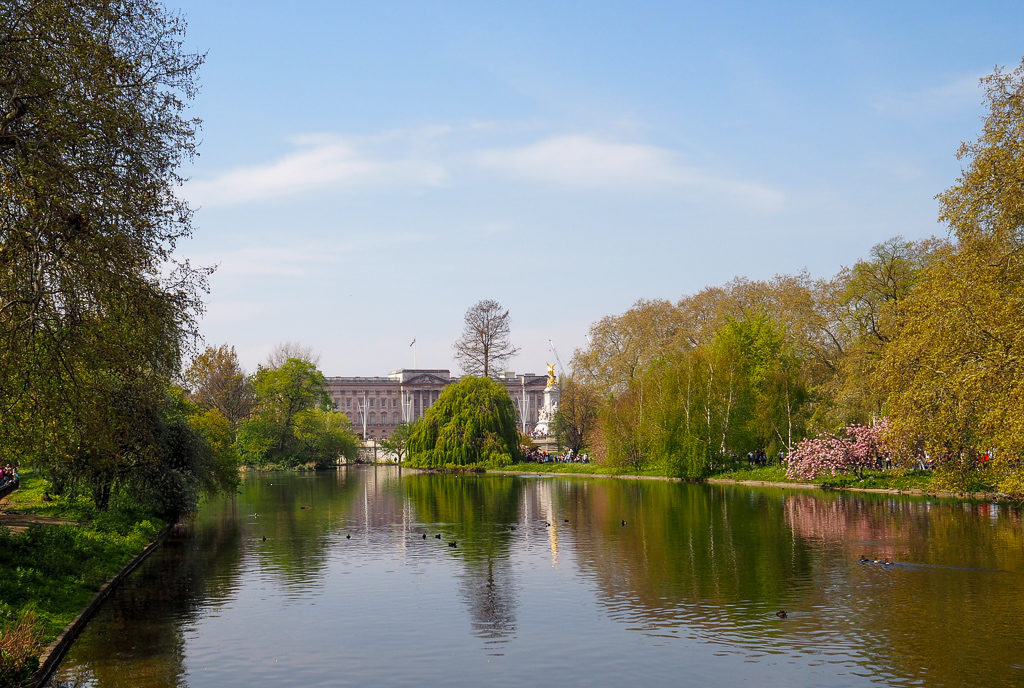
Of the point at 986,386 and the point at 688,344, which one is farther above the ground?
the point at 688,344

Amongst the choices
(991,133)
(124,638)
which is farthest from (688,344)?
(124,638)

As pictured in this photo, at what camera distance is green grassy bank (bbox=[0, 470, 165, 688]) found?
16281 mm

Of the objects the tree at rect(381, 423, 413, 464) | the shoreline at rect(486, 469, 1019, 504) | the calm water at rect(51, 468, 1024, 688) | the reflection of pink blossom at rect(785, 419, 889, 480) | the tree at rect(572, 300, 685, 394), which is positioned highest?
the tree at rect(572, 300, 685, 394)

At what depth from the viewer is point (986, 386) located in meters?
26.5

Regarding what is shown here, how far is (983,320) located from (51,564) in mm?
24135

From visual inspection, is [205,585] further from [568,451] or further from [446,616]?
[568,451]

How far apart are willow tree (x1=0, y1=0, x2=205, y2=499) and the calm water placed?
503 cm

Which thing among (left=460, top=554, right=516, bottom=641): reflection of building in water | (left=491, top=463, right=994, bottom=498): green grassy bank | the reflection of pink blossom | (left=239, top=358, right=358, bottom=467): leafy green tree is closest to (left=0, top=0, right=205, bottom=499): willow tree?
(left=460, top=554, right=516, bottom=641): reflection of building in water

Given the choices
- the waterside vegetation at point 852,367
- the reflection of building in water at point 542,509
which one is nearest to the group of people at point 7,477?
the reflection of building in water at point 542,509

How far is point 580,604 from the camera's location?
2339cm

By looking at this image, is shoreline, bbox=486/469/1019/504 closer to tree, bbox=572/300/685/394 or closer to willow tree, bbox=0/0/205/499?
tree, bbox=572/300/685/394

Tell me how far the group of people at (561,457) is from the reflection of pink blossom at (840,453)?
32020mm

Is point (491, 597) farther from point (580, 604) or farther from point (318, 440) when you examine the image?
point (318, 440)

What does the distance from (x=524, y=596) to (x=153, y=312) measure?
1156cm
